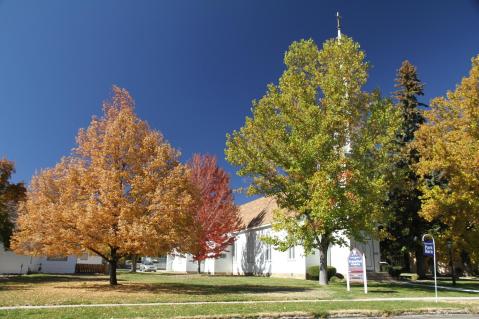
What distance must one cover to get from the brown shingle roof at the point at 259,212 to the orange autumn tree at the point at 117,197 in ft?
56.2

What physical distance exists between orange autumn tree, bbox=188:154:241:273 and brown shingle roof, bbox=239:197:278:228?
218 cm

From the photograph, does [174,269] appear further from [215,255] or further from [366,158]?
[366,158]

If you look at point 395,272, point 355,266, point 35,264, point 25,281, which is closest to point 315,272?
point 395,272

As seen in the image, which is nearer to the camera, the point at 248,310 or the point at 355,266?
the point at 248,310

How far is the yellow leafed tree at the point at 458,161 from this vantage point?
2150 cm

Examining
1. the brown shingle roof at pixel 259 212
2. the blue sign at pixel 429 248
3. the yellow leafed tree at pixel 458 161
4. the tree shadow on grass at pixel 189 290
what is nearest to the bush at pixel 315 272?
the brown shingle roof at pixel 259 212

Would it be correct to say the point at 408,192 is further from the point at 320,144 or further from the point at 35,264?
the point at 35,264

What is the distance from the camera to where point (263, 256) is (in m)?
36.4

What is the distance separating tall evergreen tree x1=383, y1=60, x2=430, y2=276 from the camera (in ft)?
106

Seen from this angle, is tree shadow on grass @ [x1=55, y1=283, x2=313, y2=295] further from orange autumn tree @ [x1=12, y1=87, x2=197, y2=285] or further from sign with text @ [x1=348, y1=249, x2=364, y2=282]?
sign with text @ [x1=348, y1=249, x2=364, y2=282]

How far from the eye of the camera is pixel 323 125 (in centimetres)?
2100

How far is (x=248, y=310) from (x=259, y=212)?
2873 centimetres

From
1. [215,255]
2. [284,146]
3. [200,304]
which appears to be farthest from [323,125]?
[215,255]

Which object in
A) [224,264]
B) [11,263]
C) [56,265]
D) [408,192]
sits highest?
[408,192]
